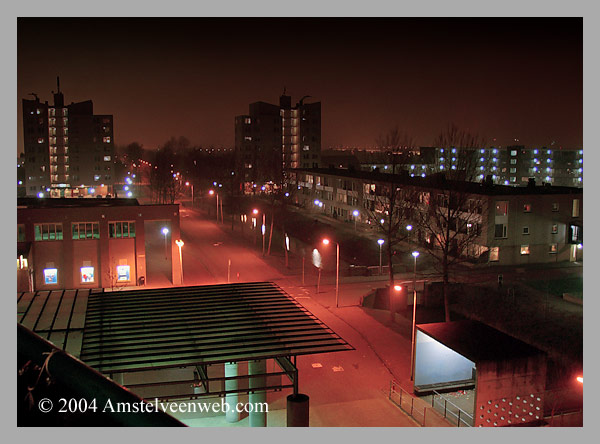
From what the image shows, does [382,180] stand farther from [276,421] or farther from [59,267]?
[276,421]

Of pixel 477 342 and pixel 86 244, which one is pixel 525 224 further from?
pixel 86 244

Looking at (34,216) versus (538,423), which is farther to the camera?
(34,216)

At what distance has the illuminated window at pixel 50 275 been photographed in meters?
24.6

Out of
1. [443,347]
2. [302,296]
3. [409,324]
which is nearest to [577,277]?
[409,324]

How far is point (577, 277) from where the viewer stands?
27781 mm

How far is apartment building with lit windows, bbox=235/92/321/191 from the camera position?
78.6 metres

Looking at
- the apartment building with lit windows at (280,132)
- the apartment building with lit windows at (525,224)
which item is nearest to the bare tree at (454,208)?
the apartment building with lit windows at (525,224)

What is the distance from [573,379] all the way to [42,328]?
45.8 ft

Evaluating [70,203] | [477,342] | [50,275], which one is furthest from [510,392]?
[70,203]

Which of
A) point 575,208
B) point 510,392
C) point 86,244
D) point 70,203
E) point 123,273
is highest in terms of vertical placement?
point 70,203

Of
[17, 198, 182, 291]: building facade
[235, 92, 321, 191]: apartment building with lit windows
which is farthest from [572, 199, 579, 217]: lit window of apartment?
[235, 92, 321, 191]: apartment building with lit windows

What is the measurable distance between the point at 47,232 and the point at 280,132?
187ft

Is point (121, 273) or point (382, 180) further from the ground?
point (382, 180)

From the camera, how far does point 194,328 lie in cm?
1176
